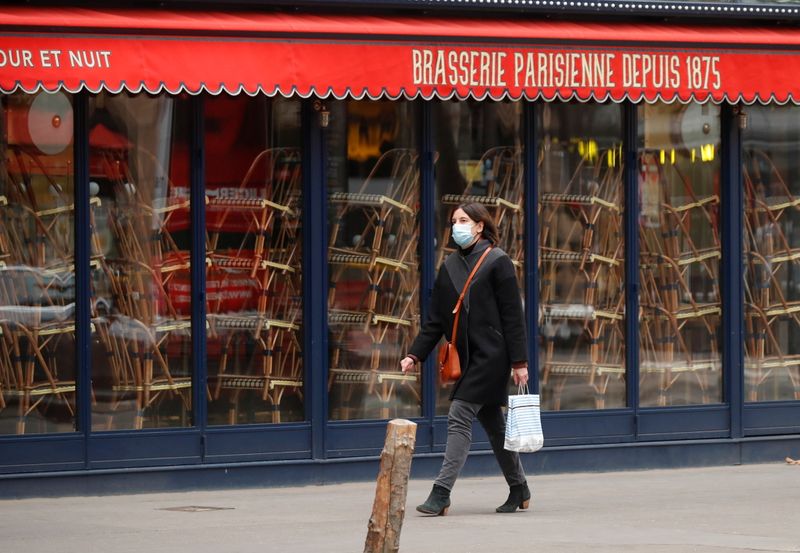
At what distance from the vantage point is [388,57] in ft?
37.7

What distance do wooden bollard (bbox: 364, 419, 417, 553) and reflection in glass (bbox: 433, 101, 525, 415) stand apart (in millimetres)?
4269

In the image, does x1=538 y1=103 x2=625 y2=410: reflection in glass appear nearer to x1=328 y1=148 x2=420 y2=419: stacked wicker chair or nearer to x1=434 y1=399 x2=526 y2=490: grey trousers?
x1=328 y1=148 x2=420 y2=419: stacked wicker chair

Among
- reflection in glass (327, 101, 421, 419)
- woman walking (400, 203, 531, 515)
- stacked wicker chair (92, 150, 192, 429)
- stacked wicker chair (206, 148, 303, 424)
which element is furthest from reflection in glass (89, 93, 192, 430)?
woman walking (400, 203, 531, 515)

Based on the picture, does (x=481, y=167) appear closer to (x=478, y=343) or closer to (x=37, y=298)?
(x=478, y=343)

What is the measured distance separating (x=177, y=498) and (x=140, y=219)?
2.02 m

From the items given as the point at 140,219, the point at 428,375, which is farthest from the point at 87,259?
the point at 428,375

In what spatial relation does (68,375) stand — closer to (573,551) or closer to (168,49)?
(168,49)

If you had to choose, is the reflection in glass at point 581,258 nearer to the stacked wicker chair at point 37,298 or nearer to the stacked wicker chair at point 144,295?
the stacked wicker chair at point 144,295

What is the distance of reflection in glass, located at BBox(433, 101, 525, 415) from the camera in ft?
41.4

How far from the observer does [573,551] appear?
884 centimetres

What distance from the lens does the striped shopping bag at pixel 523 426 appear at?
398 inches

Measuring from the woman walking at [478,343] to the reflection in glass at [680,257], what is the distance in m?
3.05

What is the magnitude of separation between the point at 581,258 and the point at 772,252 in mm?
1721

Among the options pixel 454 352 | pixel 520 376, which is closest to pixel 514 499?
pixel 520 376
